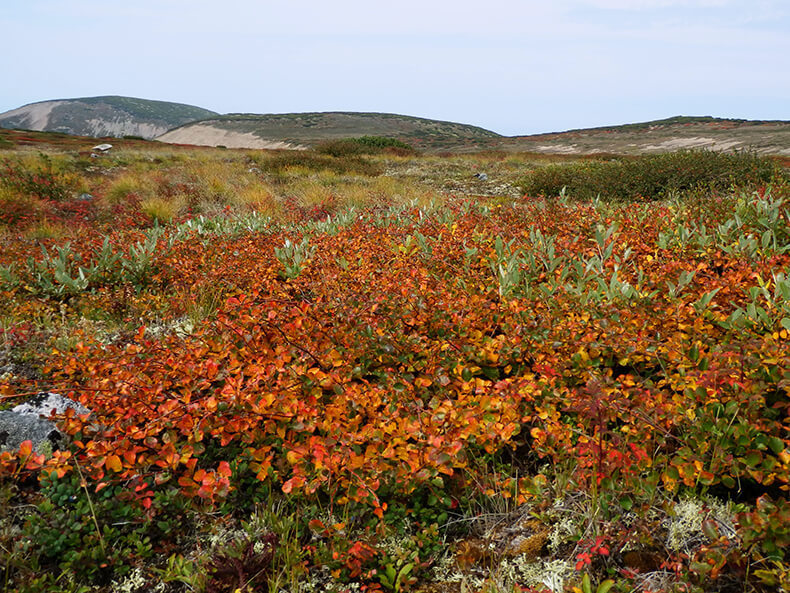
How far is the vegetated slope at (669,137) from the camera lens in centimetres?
3762

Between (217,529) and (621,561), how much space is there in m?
1.90

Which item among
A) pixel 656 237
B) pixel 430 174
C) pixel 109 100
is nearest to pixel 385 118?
pixel 430 174

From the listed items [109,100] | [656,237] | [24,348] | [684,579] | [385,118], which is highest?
[109,100]

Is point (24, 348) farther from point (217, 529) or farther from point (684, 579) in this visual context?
point (684, 579)

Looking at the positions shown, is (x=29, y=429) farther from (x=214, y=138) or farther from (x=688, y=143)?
(x=214, y=138)

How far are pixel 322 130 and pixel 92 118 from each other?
103364 millimetres

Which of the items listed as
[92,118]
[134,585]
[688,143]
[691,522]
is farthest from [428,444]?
[92,118]

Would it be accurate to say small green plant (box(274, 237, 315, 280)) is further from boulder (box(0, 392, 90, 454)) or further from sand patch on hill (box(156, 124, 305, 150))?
sand patch on hill (box(156, 124, 305, 150))

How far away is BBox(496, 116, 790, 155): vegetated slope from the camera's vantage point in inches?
1481

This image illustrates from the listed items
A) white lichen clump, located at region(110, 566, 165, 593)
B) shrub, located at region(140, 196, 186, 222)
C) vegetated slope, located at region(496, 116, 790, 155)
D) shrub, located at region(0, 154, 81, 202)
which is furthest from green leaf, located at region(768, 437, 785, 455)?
vegetated slope, located at region(496, 116, 790, 155)

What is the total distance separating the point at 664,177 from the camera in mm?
11984

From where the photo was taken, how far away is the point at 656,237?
17.2 ft

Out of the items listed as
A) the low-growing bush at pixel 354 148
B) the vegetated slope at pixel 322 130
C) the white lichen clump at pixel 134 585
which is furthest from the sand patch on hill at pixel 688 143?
the white lichen clump at pixel 134 585

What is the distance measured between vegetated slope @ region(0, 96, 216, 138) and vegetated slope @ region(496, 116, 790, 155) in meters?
126
